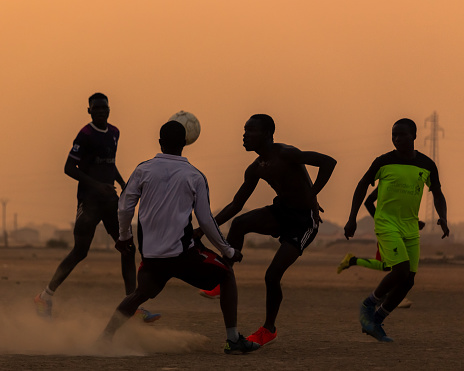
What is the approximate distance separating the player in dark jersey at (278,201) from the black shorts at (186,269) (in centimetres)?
110

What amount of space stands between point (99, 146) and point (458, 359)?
459cm

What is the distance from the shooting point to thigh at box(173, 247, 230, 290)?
307 inches

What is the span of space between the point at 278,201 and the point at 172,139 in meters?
1.72

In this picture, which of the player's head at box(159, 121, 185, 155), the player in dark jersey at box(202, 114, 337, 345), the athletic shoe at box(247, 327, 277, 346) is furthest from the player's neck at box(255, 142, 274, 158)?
the athletic shoe at box(247, 327, 277, 346)

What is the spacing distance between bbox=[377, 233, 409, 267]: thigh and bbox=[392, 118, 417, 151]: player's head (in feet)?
2.89

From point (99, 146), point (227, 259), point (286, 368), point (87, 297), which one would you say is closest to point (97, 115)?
point (99, 146)

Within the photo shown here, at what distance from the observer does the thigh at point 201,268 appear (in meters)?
7.81

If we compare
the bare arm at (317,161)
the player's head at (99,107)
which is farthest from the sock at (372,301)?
the player's head at (99,107)

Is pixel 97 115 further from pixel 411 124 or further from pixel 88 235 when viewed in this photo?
pixel 411 124

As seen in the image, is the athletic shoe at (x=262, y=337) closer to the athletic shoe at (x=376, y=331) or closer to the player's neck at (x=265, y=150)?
the athletic shoe at (x=376, y=331)

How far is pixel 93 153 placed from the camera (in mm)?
10898

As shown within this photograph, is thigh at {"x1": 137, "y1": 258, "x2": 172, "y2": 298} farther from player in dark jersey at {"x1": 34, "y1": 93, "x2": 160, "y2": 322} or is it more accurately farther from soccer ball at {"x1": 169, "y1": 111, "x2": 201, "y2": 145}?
player in dark jersey at {"x1": 34, "y1": 93, "x2": 160, "y2": 322}

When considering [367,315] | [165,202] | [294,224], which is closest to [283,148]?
[294,224]

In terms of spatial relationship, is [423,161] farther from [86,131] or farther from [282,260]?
[86,131]
